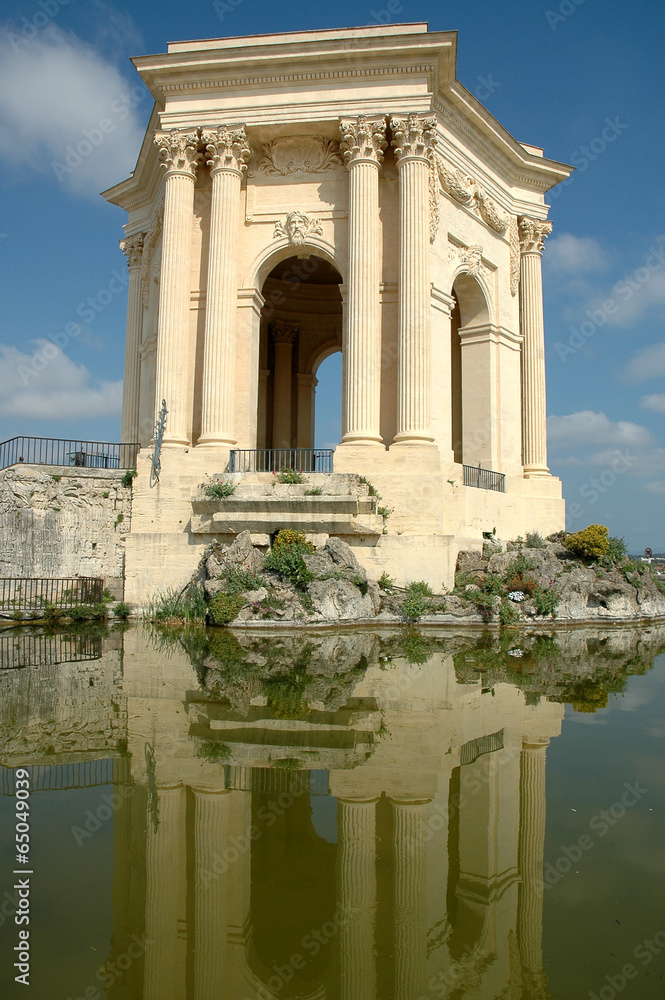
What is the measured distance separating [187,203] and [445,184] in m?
7.00

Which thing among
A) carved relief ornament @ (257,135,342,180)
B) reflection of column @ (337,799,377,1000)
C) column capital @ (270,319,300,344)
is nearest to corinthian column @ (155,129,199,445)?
carved relief ornament @ (257,135,342,180)

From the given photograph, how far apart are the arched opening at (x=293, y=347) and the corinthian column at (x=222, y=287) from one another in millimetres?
8945

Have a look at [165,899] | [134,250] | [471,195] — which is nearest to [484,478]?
[471,195]

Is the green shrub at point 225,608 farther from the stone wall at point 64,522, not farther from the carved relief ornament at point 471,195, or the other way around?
the carved relief ornament at point 471,195

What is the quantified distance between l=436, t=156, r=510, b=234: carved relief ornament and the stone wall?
1174cm

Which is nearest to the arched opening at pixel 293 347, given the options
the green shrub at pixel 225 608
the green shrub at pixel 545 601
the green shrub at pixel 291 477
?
the green shrub at pixel 291 477

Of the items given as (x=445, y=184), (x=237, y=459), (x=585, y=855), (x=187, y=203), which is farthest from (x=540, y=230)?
(x=585, y=855)

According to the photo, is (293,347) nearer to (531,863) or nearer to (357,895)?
(531,863)

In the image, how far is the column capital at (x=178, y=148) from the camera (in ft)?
59.5

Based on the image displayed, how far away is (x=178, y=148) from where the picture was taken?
18156 millimetres

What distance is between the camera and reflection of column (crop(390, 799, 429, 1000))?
3031 mm

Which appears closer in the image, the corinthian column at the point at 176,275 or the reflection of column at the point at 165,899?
the reflection of column at the point at 165,899

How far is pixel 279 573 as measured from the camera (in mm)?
14484

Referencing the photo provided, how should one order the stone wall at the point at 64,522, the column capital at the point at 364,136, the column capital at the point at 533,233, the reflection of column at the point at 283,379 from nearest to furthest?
the stone wall at the point at 64,522
the column capital at the point at 364,136
the column capital at the point at 533,233
the reflection of column at the point at 283,379
